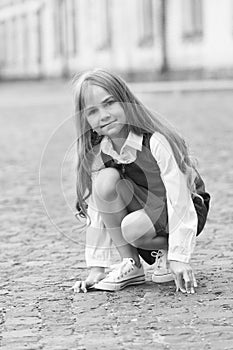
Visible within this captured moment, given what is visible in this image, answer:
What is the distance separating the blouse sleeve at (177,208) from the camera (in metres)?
4.68

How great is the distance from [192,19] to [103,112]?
25.5 meters

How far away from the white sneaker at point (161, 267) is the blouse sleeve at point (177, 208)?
0.80 feet

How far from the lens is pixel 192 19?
29.8 meters

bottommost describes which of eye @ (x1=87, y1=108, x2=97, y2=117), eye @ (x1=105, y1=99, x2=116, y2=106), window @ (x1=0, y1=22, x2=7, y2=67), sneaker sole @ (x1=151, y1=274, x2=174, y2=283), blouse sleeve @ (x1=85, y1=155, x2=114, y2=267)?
window @ (x1=0, y1=22, x2=7, y2=67)

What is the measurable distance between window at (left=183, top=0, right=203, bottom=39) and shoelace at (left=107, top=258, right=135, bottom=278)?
24.4m

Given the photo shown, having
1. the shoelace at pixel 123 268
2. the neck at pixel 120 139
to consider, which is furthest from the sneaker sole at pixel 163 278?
the neck at pixel 120 139

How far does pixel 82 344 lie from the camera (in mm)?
3967

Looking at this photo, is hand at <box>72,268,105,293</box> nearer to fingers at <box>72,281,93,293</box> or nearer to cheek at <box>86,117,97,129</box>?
fingers at <box>72,281,93,293</box>

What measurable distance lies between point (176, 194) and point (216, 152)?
249 inches

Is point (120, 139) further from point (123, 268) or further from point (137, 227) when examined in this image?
point (123, 268)

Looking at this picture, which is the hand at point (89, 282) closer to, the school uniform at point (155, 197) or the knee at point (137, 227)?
the school uniform at point (155, 197)

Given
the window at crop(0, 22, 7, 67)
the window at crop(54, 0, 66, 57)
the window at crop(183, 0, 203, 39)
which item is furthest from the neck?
the window at crop(0, 22, 7, 67)

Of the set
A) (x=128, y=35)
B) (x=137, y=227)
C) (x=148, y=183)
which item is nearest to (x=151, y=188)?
(x=148, y=183)

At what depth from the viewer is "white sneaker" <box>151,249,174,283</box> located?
4941mm
